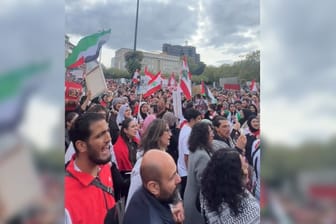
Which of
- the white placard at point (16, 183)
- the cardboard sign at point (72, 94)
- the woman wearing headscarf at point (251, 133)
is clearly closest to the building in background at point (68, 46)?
the cardboard sign at point (72, 94)

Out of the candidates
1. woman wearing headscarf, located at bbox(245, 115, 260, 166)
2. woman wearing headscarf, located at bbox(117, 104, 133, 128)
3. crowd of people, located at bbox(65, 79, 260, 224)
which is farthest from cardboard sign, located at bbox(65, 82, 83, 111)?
woman wearing headscarf, located at bbox(245, 115, 260, 166)

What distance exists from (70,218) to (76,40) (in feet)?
2.36

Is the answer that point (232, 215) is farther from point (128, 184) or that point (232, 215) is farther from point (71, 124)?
point (71, 124)

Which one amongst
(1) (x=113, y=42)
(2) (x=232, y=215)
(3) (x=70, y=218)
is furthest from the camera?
(2) (x=232, y=215)

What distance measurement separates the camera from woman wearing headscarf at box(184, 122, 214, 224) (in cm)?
187

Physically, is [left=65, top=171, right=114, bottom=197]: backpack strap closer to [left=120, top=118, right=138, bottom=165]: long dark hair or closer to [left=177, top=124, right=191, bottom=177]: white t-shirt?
[left=120, top=118, right=138, bottom=165]: long dark hair

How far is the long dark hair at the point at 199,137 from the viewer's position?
1.92 meters

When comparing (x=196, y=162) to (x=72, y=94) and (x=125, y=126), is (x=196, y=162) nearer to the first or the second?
(x=125, y=126)

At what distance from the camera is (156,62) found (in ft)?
5.93

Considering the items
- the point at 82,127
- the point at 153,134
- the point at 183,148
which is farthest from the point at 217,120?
the point at 82,127

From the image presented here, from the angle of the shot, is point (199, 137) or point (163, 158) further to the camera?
point (199, 137)

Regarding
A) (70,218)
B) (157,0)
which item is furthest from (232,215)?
(157,0)

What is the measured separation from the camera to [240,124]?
75.4 inches

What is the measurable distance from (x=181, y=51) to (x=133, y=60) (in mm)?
231
